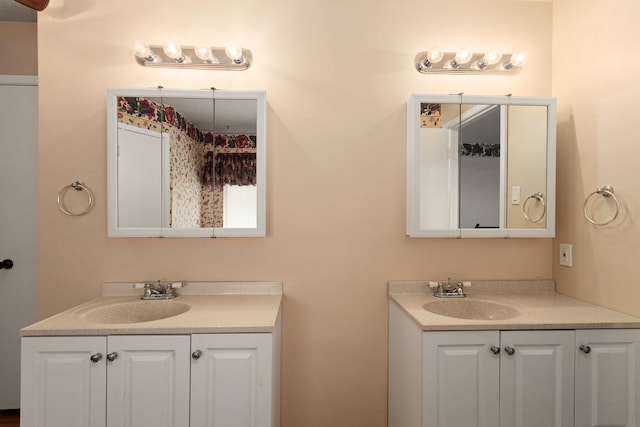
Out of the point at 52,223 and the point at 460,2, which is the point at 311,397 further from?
the point at 460,2

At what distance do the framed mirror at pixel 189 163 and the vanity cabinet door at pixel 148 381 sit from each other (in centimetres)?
56

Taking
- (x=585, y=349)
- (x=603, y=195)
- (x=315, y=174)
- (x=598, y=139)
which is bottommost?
(x=585, y=349)

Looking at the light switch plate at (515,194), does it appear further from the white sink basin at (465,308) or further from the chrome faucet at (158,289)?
the chrome faucet at (158,289)

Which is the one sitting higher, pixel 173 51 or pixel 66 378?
pixel 173 51

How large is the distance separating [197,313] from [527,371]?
1.42m

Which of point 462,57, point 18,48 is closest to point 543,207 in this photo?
point 462,57

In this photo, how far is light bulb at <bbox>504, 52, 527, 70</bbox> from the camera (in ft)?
5.96

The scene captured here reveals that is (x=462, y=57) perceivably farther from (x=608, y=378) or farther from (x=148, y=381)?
(x=148, y=381)

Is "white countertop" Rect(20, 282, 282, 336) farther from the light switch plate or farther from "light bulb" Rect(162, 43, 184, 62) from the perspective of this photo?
the light switch plate

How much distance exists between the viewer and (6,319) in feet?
6.97

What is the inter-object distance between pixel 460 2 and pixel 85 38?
6.73ft

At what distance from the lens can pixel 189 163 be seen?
67.7 inches

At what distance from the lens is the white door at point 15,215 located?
211 centimetres

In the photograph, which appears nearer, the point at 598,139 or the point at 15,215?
the point at 598,139
